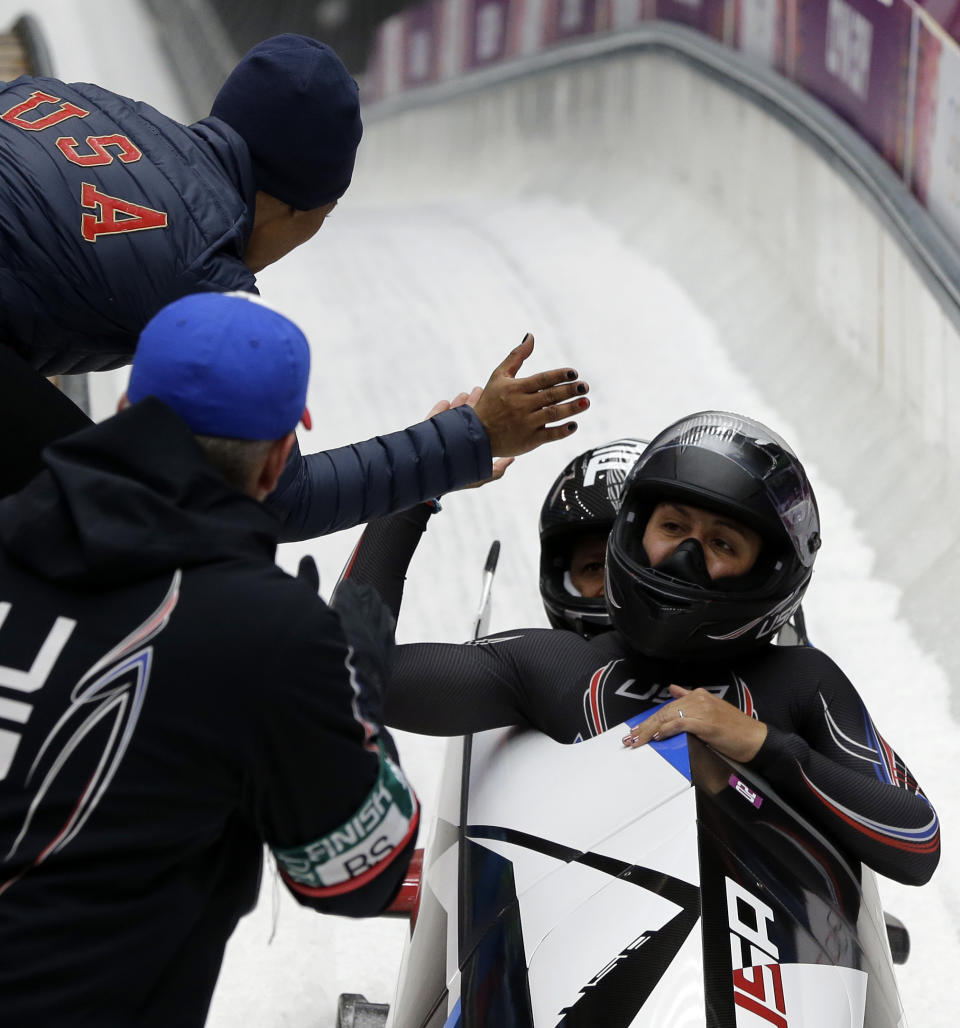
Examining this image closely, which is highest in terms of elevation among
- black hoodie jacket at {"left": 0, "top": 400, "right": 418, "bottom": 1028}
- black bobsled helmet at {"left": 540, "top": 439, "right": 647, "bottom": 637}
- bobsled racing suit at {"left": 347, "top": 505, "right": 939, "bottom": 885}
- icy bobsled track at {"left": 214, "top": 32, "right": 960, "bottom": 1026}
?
black hoodie jacket at {"left": 0, "top": 400, "right": 418, "bottom": 1028}

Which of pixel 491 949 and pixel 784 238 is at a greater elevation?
pixel 491 949

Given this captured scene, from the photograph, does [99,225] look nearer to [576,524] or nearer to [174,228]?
[174,228]

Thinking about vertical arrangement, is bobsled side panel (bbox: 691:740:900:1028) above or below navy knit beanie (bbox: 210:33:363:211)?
below

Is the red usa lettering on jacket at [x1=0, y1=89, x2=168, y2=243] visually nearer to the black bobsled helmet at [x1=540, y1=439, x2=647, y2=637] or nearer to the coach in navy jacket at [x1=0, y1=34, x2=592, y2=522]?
the coach in navy jacket at [x1=0, y1=34, x2=592, y2=522]

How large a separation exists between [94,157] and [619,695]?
111 centimetres

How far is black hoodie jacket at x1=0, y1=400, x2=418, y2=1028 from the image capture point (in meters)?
1.20

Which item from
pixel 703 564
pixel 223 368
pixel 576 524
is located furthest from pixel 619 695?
pixel 223 368

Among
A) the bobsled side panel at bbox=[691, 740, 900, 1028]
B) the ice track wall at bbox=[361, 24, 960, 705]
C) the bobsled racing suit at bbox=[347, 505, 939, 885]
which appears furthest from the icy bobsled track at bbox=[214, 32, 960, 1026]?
the bobsled side panel at bbox=[691, 740, 900, 1028]

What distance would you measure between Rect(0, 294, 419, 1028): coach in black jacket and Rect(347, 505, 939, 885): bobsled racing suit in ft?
2.95

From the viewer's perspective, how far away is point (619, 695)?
7.19 feet

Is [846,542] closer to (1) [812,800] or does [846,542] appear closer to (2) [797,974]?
(1) [812,800]

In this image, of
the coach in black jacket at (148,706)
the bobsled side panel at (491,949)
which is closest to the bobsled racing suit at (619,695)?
the bobsled side panel at (491,949)

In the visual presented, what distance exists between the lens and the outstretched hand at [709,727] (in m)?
1.95

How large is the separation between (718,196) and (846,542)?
A: 2473 mm
